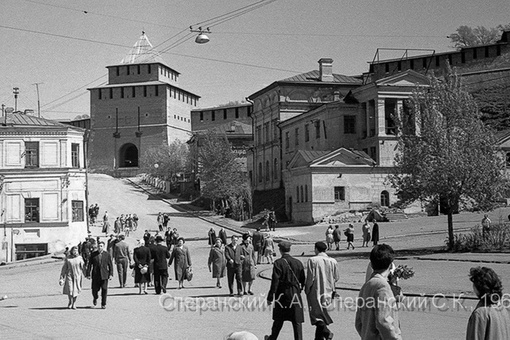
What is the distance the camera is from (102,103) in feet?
395

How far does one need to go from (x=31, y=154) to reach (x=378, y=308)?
3938 cm

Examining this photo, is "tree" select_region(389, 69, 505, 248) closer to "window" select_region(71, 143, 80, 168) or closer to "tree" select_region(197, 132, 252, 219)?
"window" select_region(71, 143, 80, 168)

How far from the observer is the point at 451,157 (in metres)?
29.5

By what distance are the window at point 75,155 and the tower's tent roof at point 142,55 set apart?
77.3 meters

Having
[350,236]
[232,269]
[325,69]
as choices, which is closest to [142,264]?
[232,269]

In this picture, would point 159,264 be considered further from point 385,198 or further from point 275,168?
point 275,168

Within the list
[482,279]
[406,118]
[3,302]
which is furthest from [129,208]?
[482,279]

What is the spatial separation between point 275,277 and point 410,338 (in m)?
2.26

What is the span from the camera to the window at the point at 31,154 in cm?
4328

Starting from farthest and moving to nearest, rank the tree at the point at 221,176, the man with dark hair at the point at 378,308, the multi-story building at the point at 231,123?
the multi-story building at the point at 231,123 → the tree at the point at 221,176 → the man with dark hair at the point at 378,308

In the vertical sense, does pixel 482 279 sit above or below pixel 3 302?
above

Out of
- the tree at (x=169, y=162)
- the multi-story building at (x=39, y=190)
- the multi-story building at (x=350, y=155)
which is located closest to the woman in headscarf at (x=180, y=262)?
the multi-story building at (x=39, y=190)

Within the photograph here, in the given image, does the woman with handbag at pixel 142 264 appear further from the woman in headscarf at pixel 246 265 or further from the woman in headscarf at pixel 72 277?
the woman in headscarf at pixel 246 265

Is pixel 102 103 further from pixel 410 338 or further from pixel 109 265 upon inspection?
pixel 410 338
